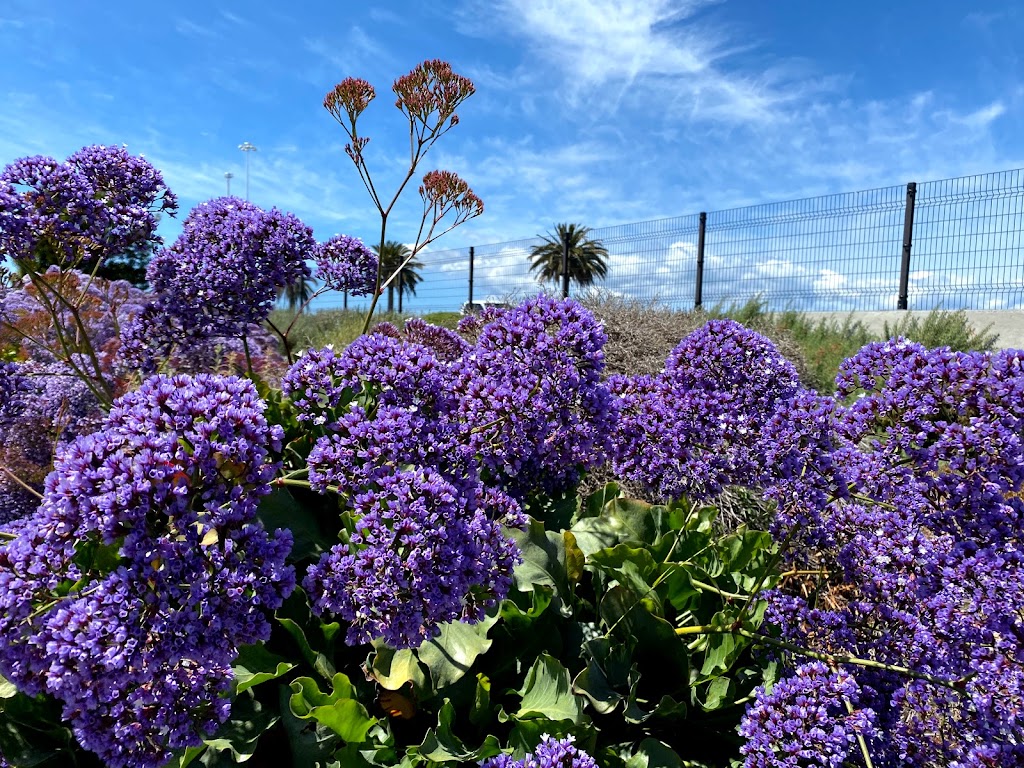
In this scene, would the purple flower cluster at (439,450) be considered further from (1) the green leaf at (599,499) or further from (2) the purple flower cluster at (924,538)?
(2) the purple flower cluster at (924,538)

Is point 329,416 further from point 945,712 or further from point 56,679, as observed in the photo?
point 945,712

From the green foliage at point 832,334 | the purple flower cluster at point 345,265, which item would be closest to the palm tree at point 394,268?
the purple flower cluster at point 345,265

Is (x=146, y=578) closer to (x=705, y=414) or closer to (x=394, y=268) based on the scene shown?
(x=705, y=414)

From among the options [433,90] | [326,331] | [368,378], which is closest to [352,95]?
[433,90]

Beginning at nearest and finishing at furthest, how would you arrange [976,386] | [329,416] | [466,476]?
[466,476] → [976,386] → [329,416]

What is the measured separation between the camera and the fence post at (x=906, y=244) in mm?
13359

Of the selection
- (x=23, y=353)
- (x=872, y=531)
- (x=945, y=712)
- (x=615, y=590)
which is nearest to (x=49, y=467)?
(x=23, y=353)

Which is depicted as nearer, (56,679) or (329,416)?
(56,679)

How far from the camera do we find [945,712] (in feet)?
6.72

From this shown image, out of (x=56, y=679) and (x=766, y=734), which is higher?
(x=56, y=679)

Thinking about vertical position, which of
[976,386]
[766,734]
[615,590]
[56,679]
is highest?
[976,386]

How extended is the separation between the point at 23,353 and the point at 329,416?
348 cm

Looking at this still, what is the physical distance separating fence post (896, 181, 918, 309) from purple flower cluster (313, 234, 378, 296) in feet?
43.5

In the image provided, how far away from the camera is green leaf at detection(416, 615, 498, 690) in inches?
84.4
